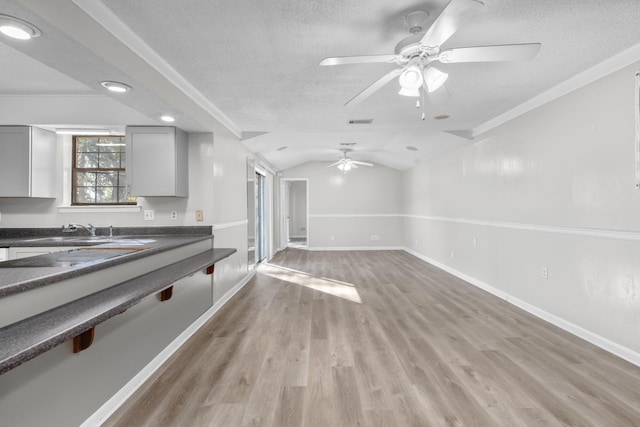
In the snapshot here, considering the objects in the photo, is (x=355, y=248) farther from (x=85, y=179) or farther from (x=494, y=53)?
(x=494, y=53)

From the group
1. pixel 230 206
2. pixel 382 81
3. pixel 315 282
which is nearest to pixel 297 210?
pixel 315 282

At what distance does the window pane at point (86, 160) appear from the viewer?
3637 mm

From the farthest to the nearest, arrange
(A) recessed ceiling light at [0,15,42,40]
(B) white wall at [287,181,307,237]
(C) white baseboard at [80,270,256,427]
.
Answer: (B) white wall at [287,181,307,237]
(C) white baseboard at [80,270,256,427]
(A) recessed ceiling light at [0,15,42,40]

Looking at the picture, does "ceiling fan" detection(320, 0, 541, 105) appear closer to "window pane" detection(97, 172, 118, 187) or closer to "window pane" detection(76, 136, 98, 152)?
"window pane" detection(97, 172, 118, 187)

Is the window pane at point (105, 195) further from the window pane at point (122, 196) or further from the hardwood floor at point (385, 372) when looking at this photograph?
the hardwood floor at point (385, 372)

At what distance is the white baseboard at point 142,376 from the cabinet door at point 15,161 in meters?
2.31

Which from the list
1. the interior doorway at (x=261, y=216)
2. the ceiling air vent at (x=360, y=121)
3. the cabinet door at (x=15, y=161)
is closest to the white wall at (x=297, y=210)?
the interior doorway at (x=261, y=216)

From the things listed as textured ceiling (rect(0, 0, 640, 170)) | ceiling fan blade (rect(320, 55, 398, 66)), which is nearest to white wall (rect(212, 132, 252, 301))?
textured ceiling (rect(0, 0, 640, 170))

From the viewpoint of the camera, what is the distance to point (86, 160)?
12.0 feet

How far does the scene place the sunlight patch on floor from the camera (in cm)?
427

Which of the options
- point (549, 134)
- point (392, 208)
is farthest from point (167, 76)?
point (392, 208)

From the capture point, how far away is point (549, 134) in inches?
124

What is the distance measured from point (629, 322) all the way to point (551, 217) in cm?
113

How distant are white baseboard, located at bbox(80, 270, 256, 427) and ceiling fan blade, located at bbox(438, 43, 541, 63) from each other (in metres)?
2.89
